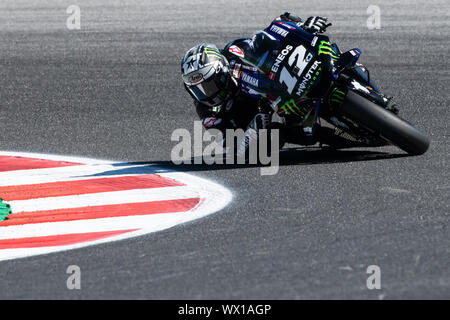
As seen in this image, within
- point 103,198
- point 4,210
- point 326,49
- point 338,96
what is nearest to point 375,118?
point 338,96

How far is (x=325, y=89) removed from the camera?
8109 millimetres

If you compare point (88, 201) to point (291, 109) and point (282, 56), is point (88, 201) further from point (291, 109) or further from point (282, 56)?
point (282, 56)

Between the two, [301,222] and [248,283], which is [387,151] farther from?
[248,283]

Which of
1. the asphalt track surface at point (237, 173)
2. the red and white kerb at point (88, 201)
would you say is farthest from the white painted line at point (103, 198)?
the asphalt track surface at point (237, 173)

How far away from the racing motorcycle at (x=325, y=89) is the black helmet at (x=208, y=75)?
0.89 feet

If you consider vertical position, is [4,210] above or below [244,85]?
below

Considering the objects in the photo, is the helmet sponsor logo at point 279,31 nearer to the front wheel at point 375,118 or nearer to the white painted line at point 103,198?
the front wheel at point 375,118

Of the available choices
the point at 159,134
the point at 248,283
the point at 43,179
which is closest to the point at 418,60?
the point at 159,134

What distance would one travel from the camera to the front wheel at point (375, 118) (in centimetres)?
800

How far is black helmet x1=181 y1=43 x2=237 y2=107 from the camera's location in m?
8.31

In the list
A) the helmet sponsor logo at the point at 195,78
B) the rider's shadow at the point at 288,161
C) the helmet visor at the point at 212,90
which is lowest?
the rider's shadow at the point at 288,161

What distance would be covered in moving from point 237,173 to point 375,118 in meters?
1.25

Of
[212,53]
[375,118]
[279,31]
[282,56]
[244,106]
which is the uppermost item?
[279,31]

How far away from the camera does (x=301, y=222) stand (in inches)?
253
